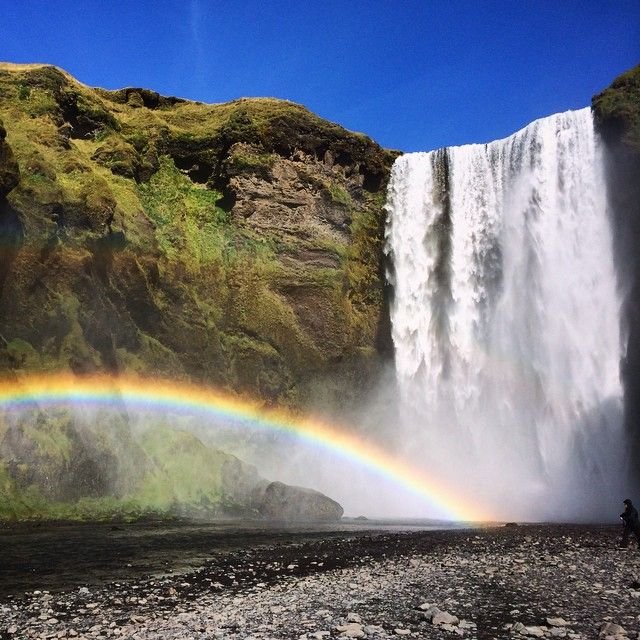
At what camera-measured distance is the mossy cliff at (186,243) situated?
3166cm

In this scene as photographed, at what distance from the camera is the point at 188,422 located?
126 ft

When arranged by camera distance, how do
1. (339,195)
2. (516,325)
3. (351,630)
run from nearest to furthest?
(351,630)
(516,325)
(339,195)

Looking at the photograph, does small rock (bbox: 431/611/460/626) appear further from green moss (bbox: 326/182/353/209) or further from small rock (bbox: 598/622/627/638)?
green moss (bbox: 326/182/353/209)

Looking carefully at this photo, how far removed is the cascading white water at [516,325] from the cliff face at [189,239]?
16.3 ft

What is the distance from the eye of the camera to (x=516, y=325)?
44.1 metres

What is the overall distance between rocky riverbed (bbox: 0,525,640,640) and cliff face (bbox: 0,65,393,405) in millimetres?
20430

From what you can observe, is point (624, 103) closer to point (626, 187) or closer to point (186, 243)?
point (626, 187)

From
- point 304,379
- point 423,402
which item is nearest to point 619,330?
point 423,402

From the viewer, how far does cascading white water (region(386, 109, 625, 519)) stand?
39.7 meters

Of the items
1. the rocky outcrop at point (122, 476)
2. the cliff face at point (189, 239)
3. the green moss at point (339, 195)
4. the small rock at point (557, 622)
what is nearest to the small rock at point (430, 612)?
the small rock at point (557, 622)

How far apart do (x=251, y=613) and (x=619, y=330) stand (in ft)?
123

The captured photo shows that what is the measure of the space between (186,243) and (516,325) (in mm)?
26493

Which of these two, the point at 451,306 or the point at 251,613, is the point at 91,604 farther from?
the point at 451,306

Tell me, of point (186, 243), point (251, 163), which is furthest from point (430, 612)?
point (251, 163)
